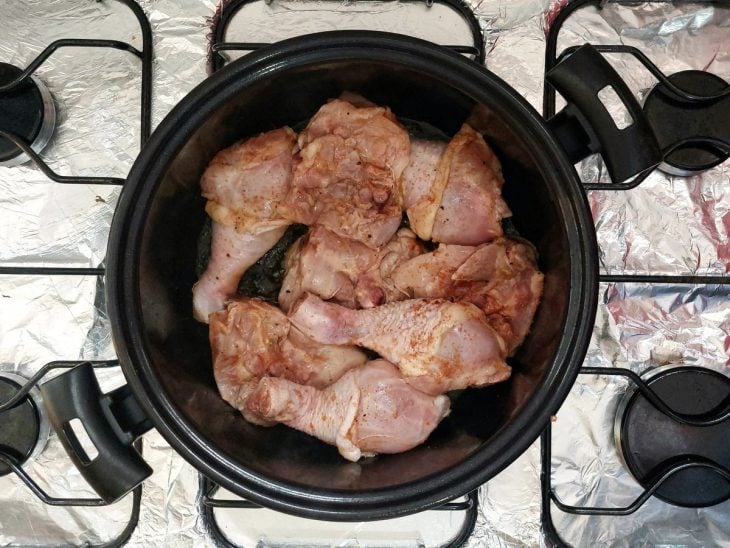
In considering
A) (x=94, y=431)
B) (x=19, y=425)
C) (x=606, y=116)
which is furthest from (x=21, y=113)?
(x=606, y=116)

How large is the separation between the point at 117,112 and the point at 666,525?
1.61 meters

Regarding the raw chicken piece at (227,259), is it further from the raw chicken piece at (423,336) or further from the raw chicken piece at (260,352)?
the raw chicken piece at (423,336)

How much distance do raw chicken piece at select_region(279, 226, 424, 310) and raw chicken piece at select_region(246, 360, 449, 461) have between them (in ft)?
0.53

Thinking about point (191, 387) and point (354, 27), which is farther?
point (354, 27)

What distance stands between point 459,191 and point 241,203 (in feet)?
1.48

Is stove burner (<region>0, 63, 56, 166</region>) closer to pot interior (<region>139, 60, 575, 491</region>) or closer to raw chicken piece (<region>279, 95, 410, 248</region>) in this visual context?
pot interior (<region>139, 60, 575, 491</region>)

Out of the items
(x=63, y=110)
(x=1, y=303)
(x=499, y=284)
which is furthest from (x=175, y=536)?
(x=63, y=110)

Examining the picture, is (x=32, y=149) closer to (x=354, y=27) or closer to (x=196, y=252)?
(x=196, y=252)

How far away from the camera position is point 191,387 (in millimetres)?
1181

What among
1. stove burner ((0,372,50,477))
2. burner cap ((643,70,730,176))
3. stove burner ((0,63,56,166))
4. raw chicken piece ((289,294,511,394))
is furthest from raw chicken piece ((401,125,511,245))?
stove burner ((0,372,50,477))

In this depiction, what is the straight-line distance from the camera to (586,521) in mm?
1389

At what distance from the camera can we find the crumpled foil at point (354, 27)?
1.38m

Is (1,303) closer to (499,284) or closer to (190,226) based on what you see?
(190,226)

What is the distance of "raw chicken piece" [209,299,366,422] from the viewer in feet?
4.04
